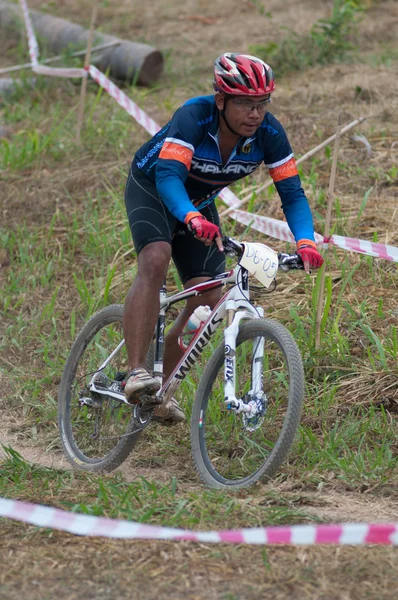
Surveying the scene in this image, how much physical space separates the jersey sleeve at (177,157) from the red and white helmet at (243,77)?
0.76 feet

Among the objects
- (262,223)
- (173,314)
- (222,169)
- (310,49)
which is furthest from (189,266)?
(310,49)

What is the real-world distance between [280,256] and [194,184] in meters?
0.71

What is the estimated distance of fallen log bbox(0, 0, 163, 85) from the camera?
10445mm

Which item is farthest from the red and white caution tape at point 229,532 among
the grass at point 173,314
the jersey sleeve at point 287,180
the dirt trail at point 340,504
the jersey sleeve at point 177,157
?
the jersey sleeve at point 287,180

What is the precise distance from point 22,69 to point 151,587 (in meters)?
8.39

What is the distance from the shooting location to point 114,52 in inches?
417

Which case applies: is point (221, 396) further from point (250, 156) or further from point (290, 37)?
point (290, 37)

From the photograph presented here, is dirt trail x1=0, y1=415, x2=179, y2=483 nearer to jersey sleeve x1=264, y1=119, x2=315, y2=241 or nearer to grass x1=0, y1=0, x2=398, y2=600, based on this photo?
grass x1=0, y1=0, x2=398, y2=600

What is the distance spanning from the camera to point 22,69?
10.7 metres

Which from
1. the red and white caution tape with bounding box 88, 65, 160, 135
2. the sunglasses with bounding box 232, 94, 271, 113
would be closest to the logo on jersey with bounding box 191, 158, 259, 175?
the sunglasses with bounding box 232, 94, 271, 113

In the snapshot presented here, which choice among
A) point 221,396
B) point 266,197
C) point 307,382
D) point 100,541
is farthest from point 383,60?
point 100,541

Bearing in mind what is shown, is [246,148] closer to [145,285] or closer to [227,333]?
[145,285]

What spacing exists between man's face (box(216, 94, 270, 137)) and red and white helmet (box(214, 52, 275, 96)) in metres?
0.04

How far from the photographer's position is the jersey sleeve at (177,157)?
14.3ft
